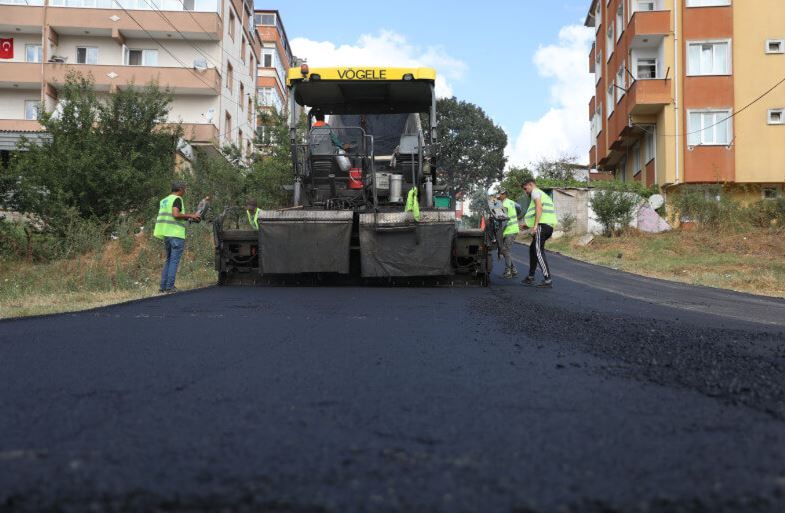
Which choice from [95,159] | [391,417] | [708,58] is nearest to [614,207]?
[708,58]

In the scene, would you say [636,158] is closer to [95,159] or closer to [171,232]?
[95,159]

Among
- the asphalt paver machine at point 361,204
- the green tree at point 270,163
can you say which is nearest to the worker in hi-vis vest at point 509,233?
the asphalt paver machine at point 361,204

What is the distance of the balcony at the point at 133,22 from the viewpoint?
29828 mm

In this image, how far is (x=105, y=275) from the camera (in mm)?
12070

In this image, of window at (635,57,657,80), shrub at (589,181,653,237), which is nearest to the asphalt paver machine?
shrub at (589,181,653,237)

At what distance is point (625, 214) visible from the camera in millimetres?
22328

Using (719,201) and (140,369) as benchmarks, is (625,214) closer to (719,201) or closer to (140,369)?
(719,201)

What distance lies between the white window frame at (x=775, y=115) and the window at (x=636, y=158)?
5386 mm

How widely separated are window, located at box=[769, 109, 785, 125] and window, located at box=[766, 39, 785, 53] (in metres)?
1.90

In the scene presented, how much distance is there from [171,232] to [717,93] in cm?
1965

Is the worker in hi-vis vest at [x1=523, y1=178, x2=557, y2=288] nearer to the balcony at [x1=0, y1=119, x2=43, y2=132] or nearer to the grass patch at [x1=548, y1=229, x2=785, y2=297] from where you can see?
the grass patch at [x1=548, y1=229, x2=785, y2=297]

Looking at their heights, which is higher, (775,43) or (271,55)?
(271,55)

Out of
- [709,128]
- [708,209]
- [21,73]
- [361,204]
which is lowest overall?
[361,204]

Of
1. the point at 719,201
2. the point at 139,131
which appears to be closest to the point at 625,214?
the point at 719,201
